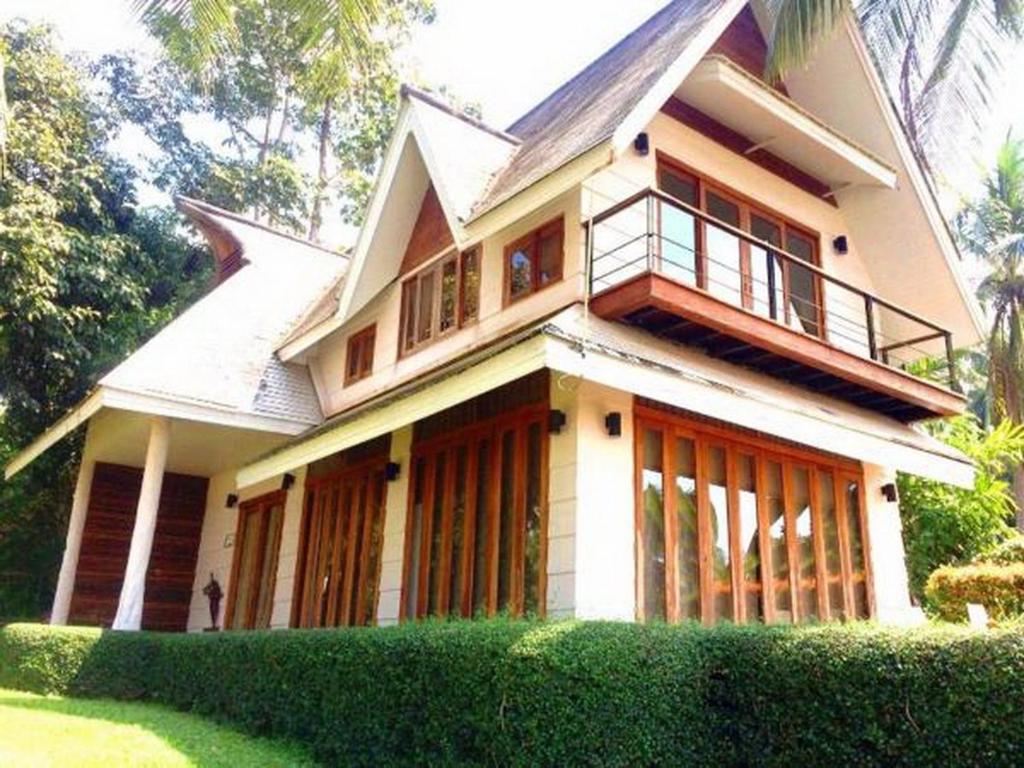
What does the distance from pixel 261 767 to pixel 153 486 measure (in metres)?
6.73

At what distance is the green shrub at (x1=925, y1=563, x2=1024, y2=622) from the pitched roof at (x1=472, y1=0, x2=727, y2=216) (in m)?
7.23

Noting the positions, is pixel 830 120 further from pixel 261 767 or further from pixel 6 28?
pixel 6 28

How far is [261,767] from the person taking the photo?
20.0ft

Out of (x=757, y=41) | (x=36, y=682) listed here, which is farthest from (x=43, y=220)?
(x=757, y=41)

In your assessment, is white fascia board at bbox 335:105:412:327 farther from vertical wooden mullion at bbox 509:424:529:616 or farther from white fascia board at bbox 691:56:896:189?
vertical wooden mullion at bbox 509:424:529:616

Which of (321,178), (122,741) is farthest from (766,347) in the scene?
(321,178)

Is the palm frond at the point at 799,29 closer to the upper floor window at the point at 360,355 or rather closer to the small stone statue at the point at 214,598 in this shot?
the upper floor window at the point at 360,355

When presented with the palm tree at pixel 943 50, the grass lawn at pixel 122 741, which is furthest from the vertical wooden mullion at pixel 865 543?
the palm tree at pixel 943 50

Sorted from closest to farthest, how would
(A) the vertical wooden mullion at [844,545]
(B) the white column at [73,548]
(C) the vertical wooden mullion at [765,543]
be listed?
(C) the vertical wooden mullion at [765,543] → (A) the vertical wooden mullion at [844,545] → (B) the white column at [73,548]

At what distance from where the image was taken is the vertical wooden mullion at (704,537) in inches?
327

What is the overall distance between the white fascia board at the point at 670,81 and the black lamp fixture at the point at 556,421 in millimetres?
2604

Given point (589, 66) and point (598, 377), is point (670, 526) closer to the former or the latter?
point (598, 377)

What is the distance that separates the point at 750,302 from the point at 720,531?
3.28m

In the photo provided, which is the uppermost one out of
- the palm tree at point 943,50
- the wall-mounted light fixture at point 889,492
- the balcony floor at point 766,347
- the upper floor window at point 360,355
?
the palm tree at point 943,50
